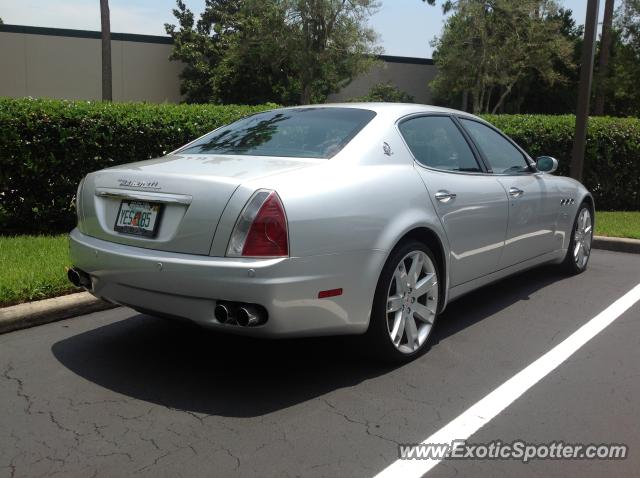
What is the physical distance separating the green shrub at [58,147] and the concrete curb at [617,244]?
17.6ft

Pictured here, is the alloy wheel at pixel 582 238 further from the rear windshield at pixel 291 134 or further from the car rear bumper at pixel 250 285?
the car rear bumper at pixel 250 285

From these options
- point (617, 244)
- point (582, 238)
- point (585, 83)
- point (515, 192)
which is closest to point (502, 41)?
point (585, 83)

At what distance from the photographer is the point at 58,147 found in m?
7.23

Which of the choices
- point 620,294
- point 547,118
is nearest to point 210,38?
point 547,118

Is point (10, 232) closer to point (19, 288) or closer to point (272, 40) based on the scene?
point (19, 288)

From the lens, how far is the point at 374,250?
11.7 feet

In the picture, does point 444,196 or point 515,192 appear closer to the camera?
point 444,196

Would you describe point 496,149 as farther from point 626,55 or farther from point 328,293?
point 626,55

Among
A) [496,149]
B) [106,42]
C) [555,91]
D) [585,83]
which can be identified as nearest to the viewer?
[496,149]

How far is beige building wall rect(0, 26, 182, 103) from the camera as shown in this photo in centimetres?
3058

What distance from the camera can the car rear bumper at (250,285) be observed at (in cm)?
317

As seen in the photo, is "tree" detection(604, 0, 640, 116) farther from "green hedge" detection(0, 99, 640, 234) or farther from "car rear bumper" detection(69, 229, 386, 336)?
"car rear bumper" detection(69, 229, 386, 336)

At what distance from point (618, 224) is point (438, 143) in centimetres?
598

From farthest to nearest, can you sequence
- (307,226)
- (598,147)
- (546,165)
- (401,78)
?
1. (401,78)
2. (598,147)
3. (546,165)
4. (307,226)
